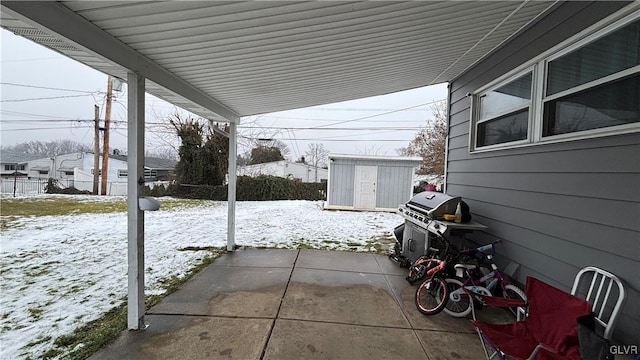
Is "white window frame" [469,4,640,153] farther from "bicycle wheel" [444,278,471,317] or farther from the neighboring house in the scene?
the neighboring house

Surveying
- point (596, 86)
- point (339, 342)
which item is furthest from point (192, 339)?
point (596, 86)

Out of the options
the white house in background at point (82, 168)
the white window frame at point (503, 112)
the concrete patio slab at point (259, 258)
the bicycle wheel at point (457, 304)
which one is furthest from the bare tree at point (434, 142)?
the white house in background at point (82, 168)

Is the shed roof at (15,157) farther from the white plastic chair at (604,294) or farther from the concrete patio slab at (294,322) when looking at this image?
the white plastic chair at (604,294)

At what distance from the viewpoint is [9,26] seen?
1593 mm

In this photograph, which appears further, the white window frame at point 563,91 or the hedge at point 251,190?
the hedge at point 251,190

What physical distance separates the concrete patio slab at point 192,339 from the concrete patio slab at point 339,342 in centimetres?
15

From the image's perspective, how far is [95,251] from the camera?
4832 mm

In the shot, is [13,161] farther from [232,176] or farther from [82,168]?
[232,176]

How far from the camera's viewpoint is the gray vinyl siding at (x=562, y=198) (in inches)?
68.4

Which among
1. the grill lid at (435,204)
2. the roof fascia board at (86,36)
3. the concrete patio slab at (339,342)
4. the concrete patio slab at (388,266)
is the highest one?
the roof fascia board at (86,36)

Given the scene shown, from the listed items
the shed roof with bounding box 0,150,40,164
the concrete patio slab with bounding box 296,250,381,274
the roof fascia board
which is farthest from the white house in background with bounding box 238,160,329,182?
the shed roof with bounding box 0,150,40,164

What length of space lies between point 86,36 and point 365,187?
9923 mm

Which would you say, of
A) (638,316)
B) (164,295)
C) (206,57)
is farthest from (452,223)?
(164,295)

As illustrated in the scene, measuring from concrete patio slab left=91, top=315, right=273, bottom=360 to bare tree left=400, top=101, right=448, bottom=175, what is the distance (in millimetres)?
13146
